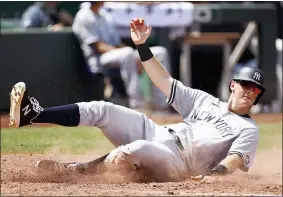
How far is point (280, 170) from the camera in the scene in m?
7.35

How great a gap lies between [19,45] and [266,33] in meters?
4.19

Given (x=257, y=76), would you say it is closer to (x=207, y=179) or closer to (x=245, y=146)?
(x=245, y=146)

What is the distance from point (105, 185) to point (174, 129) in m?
0.78

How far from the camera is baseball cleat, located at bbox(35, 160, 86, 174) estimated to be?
5609 millimetres

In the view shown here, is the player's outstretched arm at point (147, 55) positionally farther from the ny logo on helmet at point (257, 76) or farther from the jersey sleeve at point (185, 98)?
the ny logo on helmet at point (257, 76)

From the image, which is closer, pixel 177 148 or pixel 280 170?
pixel 177 148

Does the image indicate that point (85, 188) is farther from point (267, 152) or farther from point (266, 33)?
point (266, 33)

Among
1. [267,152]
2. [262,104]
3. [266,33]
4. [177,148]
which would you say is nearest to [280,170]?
[267,152]

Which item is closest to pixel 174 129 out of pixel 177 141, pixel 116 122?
pixel 177 141

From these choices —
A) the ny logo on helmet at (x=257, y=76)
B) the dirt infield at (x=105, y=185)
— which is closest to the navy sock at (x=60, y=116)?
the dirt infield at (x=105, y=185)

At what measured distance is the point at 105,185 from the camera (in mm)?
5391

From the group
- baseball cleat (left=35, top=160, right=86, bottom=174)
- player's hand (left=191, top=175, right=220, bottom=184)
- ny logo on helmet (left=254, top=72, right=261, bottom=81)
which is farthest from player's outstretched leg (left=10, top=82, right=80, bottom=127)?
ny logo on helmet (left=254, top=72, right=261, bottom=81)

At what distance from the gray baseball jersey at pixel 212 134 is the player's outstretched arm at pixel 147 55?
0.07 meters

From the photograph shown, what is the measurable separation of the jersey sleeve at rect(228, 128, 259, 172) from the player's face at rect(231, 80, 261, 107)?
22 centimetres
